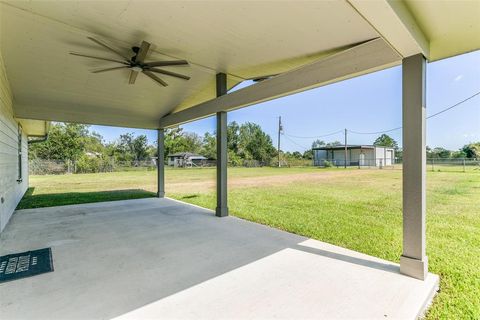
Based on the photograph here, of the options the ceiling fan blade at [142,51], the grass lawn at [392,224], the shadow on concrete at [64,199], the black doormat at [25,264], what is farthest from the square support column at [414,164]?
the shadow on concrete at [64,199]

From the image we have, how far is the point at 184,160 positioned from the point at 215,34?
83.9ft

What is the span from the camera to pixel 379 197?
6859mm

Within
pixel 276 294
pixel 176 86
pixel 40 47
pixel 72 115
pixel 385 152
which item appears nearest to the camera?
pixel 276 294

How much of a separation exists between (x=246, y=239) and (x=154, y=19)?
3093mm

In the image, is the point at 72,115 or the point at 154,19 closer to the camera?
the point at 154,19

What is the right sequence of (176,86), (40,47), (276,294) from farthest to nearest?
(176,86), (40,47), (276,294)

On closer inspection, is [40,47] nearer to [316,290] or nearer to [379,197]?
[316,290]

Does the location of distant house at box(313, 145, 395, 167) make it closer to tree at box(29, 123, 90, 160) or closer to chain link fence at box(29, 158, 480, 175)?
chain link fence at box(29, 158, 480, 175)

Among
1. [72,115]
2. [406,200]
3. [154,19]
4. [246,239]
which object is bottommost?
[246,239]

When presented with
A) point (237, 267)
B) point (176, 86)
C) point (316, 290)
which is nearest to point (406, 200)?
point (316, 290)

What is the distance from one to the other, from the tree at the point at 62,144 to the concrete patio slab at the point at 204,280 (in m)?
21.0

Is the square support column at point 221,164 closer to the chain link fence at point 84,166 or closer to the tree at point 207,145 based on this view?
the chain link fence at point 84,166

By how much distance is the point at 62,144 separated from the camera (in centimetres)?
2112

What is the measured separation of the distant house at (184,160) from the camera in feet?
90.6
